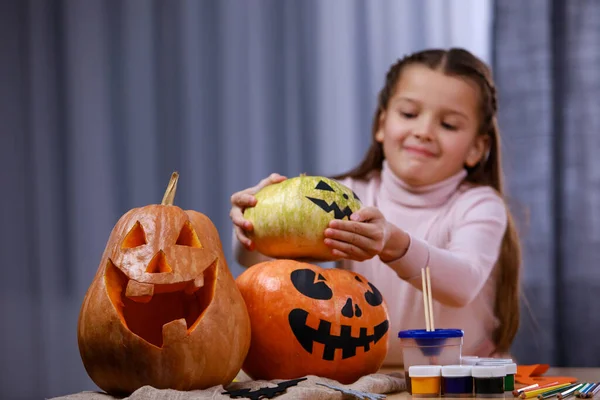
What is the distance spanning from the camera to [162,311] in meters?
0.97

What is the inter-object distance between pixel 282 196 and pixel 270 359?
236 mm

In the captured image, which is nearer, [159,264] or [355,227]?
[159,264]

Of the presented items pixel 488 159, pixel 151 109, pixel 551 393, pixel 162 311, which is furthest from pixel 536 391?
pixel 151 109

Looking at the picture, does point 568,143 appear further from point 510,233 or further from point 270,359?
point 270,359

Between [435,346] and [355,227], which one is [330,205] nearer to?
[355,227]

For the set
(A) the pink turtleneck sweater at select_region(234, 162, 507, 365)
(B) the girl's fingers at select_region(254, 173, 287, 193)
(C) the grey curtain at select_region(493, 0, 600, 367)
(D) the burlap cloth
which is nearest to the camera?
(D) the burlap cloth

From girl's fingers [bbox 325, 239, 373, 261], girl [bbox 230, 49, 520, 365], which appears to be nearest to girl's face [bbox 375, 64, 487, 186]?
girl [bbox 230, 49, 520, 365]

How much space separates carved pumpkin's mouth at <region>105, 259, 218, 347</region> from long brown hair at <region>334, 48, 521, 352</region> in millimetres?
1098

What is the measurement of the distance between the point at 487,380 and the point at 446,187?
102 centimetres

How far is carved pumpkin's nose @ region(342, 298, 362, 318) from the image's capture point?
1.04 metres

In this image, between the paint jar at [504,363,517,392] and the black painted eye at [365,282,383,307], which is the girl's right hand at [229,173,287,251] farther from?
the paint jar at [504,363,517,392]

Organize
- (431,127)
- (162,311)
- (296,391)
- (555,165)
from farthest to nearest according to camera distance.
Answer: (555,165) < (431,127) < (162,311) < (296,391)

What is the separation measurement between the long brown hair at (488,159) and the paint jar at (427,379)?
41.8 inches

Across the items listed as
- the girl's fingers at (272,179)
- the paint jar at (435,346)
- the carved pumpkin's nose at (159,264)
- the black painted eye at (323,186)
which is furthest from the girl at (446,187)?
the carved pumpkin's nose at (159,264)
